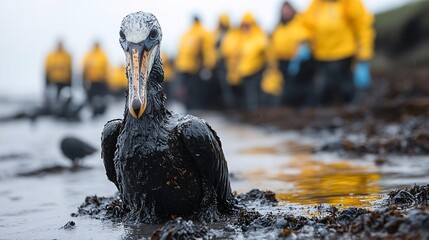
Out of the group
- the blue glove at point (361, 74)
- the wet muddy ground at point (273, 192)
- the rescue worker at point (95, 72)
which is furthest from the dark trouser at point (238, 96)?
the rescue worker at point (95, 72)

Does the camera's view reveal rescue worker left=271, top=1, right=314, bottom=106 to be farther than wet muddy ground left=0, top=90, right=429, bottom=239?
Yes

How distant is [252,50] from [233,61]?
80.7 inches

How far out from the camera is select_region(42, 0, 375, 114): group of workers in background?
592 inches

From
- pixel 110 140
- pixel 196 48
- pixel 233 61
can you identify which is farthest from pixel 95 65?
pixel 110 140

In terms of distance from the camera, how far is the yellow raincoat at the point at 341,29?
14.8 metres

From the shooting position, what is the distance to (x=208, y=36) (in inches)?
984

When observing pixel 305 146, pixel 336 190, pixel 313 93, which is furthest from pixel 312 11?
pixel 336 190

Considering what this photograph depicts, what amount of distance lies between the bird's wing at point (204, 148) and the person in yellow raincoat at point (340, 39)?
955 cm

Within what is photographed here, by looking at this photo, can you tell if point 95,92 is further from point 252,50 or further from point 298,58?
point 298,58

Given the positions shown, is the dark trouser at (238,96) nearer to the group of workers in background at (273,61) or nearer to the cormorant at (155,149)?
the group of workers in background at (273,61)

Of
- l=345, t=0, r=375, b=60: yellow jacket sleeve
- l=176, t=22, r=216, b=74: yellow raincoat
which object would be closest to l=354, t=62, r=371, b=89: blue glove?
l=345, t=0, r=375, b=60: yellow jacket sleeve

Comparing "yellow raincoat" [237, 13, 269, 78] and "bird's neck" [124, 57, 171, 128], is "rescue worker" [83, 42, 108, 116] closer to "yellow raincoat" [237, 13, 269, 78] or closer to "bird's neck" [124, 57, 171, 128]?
"yellow raincoat" [237, 13, 269, 78]

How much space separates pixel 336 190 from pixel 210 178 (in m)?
1.73

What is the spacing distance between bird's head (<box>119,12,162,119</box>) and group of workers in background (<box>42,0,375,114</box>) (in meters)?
9.51
